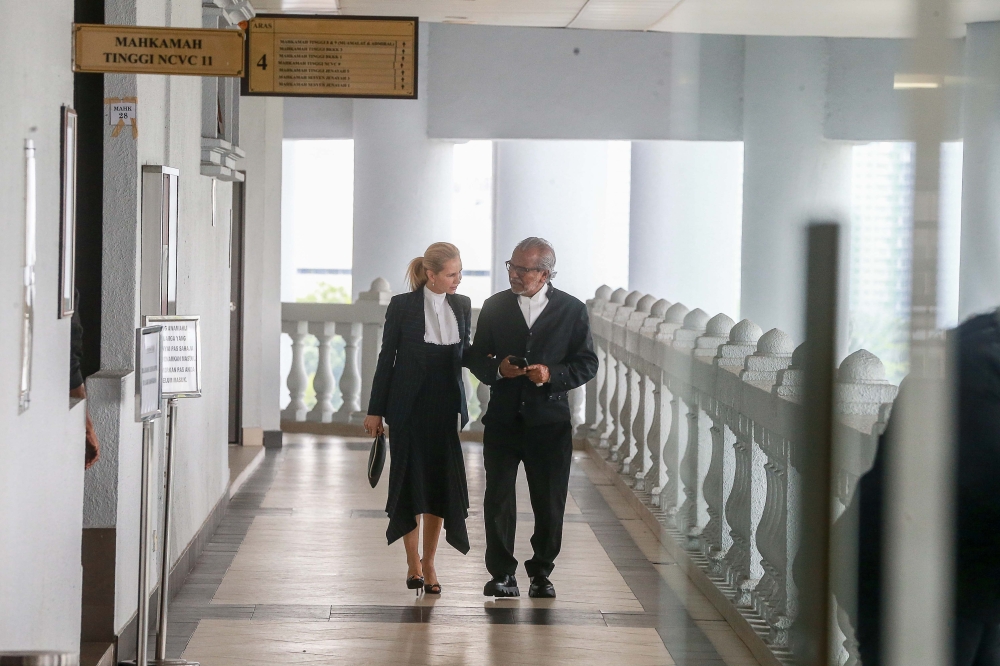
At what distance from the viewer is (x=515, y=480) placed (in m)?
5.43

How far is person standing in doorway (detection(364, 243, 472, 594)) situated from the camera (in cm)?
539

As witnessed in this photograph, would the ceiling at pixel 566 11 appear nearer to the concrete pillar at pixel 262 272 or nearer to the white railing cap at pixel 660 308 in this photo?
the white railing cap at pixel 660 308

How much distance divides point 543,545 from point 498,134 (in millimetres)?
8422

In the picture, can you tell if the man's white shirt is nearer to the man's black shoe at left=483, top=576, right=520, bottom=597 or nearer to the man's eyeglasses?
the man's eyeglasses

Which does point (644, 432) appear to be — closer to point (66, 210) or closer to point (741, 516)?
point (741, 516)

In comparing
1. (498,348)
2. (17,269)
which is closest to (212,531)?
(498,348)

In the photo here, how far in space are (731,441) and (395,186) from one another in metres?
8.79

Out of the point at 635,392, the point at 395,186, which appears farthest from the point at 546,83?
the point at 635,392

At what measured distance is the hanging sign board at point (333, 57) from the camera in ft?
14.8

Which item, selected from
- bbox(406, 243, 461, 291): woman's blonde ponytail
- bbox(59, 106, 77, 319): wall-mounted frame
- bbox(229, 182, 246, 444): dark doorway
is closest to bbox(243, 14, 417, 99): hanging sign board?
bbox(406, 243, 461, 291): woman's blonde ponytail

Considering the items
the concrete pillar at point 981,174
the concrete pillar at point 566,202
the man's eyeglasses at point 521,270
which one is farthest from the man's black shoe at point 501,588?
the concrete pillar at point 566,202

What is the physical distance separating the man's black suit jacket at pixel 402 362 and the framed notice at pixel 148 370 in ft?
5.39

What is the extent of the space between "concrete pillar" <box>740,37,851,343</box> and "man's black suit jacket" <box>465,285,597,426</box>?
12.4 feet

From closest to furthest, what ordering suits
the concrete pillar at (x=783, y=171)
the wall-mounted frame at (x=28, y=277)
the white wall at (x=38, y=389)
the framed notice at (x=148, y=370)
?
the concrete pillar at (x=783, y=171) < the white wall at (x=38, y=389) < the wall-mounted frame at (x=28, y=277) < the framed notice at (x=148, y=370)
